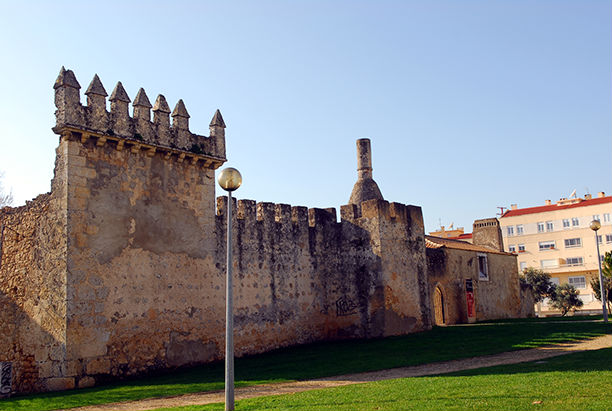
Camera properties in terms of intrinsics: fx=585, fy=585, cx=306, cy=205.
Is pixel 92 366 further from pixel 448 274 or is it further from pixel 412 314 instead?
pixel 448 274

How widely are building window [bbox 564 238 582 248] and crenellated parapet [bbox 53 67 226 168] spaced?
48.4 m

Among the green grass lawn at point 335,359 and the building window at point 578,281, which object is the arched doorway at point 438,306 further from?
the building window at point 578,281

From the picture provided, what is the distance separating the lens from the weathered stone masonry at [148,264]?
539 inches

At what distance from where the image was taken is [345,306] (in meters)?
20.5

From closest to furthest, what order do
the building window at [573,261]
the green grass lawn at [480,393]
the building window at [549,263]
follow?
the green grass lawn at [480,393] < the building window at [573,261] < the building window at [549,263]

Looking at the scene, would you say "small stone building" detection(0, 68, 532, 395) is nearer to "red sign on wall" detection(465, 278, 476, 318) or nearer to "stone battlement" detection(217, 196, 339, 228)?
"stone battlement" detection(217, 196, 339, 228)

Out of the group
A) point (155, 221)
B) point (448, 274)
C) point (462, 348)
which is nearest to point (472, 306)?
point (448, 274)

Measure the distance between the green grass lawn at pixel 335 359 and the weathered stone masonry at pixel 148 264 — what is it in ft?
2.82

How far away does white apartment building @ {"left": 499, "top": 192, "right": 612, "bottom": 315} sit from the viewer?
55.2 m

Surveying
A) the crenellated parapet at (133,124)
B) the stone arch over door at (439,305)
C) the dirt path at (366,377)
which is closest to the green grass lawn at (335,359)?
the dirt path at (366,377)

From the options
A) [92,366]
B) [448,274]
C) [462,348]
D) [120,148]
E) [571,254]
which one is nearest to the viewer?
[92,366]

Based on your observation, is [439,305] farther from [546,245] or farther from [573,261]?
[546,245]

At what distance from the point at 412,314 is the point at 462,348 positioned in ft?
15.6

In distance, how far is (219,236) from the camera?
17375mm
